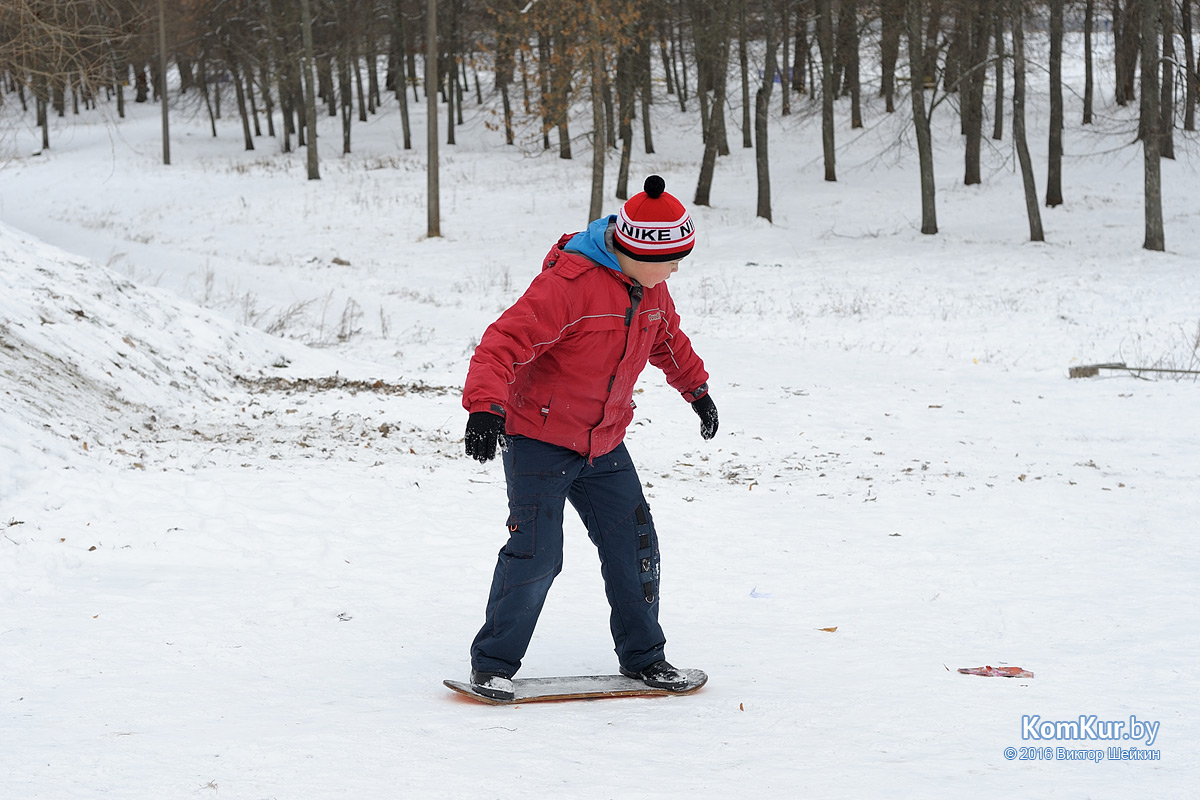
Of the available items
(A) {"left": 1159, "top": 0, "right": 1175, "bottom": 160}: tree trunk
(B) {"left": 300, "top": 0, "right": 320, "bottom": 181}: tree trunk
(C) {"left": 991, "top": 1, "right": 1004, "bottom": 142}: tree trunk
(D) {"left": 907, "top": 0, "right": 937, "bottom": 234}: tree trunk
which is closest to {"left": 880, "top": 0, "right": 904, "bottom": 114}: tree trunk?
(D) {"left": 907, "top": 0, "right": 937, "bottom": 234}: tree trunk

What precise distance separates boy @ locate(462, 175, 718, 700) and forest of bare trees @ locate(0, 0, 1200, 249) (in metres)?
8.07

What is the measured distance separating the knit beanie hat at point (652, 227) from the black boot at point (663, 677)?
1551mm

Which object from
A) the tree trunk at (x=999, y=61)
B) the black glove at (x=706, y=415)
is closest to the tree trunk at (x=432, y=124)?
the tree trunk at (x=999, y=61)

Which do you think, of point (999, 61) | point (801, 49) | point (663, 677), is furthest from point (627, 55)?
point (663, 677)

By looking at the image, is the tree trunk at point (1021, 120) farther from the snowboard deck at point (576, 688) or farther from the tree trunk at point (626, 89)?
the snowboard deck at point (576, 688)

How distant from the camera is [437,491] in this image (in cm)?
688

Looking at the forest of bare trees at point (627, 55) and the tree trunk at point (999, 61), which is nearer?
the forest of bare trees at point (627, 55)

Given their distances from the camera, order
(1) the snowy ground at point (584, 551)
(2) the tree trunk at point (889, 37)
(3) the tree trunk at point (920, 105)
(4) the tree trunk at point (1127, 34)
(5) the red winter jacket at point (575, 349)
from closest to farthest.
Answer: (1) the snowy ground at point (584, 551), (5) the red winter jacket at point (575, 349), (3) the tree trunk at point (920, 105), (4) the tree trunk at point (1127, 34), (2) the tree trunk at point (889, 37)

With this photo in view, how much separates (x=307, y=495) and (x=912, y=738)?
4455 millimetres

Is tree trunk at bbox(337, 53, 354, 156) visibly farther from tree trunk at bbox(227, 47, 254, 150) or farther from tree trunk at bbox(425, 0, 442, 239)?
tree trunk at bbox(425, 0, 442, 239)

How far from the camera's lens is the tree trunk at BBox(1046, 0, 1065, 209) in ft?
75.5

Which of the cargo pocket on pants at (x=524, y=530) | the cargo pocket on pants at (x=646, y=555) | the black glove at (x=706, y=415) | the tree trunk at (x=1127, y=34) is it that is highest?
the tree trunk at (x=1127, y=34)

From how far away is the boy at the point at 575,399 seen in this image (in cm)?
334

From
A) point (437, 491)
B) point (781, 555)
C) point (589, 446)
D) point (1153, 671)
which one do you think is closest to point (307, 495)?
point (437, 491)
